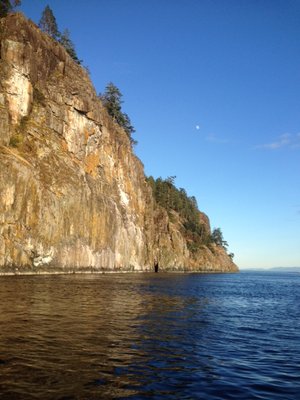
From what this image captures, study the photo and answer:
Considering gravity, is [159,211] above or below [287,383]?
above

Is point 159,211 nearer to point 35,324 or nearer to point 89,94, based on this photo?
point 89,94

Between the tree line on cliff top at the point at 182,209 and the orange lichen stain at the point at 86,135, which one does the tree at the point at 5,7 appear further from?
the tree line on cliff top at the point at 182,209

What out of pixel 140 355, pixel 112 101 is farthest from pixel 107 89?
pixel 140 355

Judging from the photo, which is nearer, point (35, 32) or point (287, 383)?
point (287, 383)

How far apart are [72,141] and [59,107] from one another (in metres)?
7.00

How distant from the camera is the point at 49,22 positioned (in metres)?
94.9

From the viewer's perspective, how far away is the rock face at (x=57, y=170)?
54375mm

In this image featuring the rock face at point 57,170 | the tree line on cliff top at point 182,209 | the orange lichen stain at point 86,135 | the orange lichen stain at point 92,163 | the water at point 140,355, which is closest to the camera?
the water at point 140,355

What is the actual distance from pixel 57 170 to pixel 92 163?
14.9 meters

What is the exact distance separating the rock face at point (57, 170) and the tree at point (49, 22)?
55.6ft

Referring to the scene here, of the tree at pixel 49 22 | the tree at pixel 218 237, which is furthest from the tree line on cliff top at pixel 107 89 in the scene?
the tree at pixel 218 237

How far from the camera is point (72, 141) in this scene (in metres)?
75.2

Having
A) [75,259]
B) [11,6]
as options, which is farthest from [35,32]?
[75,259]

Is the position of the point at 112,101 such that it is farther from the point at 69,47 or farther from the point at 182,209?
the point at 182,209
